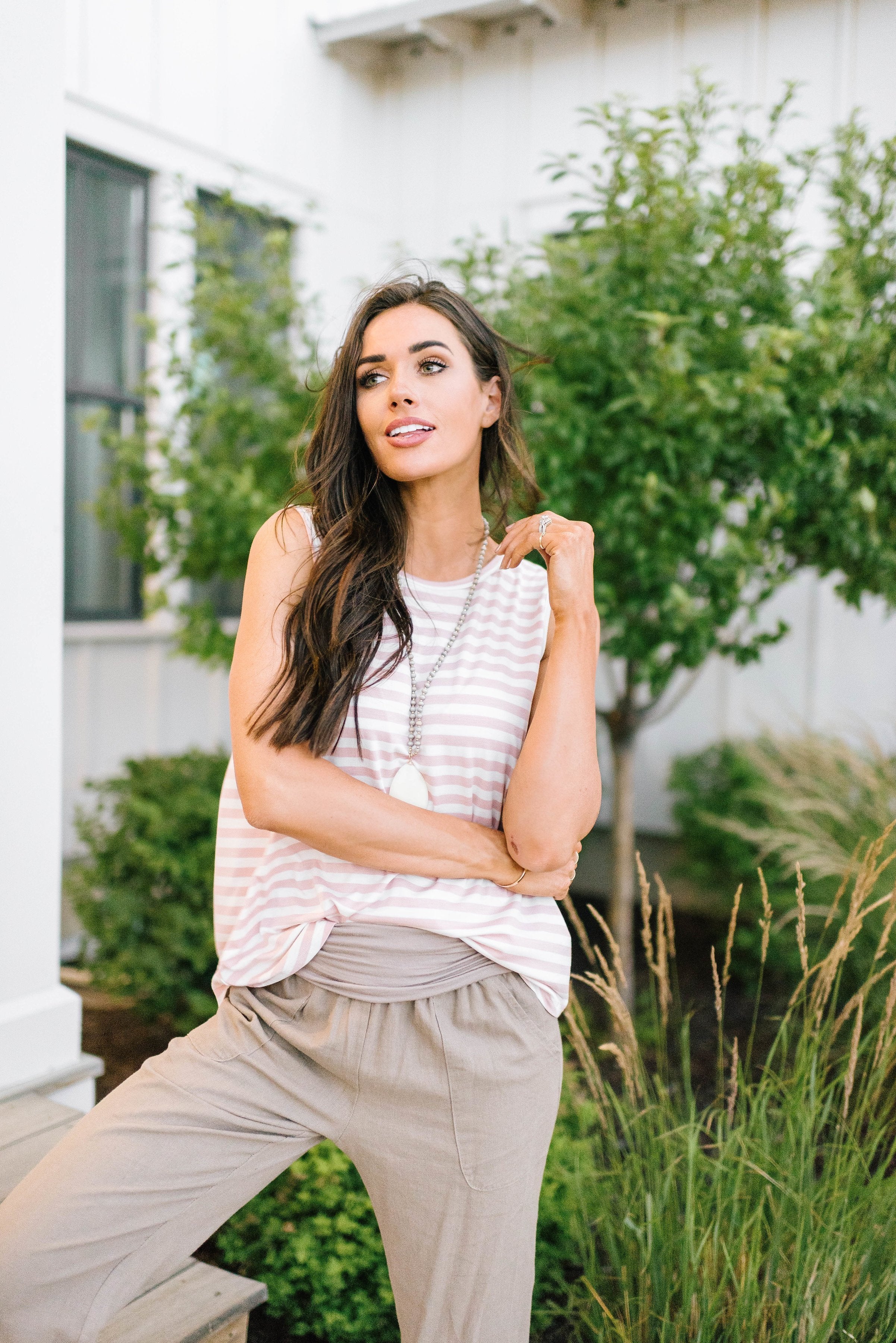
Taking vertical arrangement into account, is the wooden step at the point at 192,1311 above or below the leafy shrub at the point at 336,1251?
above

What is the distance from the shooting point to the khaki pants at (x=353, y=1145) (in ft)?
4.44

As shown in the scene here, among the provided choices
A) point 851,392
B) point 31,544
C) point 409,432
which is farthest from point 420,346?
point 851,392

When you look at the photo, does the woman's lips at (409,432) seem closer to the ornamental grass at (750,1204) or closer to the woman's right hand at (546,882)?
the woman's right hand at (546,882)

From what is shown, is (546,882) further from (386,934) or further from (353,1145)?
(353,1145)

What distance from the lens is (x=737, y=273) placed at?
9.80 feet

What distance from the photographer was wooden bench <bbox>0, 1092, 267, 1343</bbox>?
1.69 meters

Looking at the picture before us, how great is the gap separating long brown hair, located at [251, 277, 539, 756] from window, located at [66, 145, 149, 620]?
2.95 m

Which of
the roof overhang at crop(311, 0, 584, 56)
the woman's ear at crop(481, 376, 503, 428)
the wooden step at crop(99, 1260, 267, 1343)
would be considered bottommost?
the wooden step at crop(99, 1260, 267, 1343)

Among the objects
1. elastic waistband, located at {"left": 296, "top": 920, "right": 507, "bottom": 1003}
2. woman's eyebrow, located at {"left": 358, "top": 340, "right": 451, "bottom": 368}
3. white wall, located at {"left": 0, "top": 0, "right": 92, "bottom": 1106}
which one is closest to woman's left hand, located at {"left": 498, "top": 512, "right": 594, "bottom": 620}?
woman's eyebrow, located at {"left": 358, "top": 340, "right": 451, "bottom": 368}

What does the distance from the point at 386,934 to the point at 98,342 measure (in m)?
3.88

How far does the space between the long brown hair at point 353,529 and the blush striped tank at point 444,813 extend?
1.8 inches

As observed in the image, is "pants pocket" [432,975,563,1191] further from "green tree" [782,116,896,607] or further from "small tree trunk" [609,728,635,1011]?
"small tree trunk" [609,728,635,1011]

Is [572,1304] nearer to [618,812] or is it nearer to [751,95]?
[618,812]

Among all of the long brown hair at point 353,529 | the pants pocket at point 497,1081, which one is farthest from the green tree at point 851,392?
the pants pocket at point 497,1081
